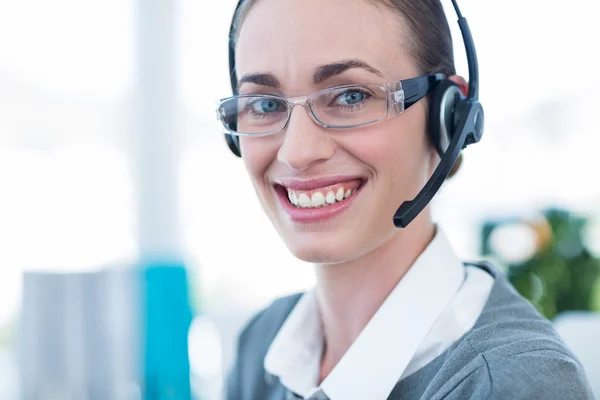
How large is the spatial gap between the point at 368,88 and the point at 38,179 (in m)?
2.63

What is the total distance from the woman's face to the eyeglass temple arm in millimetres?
19

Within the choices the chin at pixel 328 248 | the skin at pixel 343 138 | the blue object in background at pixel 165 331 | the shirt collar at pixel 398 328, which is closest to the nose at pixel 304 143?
the skin at pixel 343 138

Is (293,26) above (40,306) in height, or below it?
above

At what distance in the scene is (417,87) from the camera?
1032mm

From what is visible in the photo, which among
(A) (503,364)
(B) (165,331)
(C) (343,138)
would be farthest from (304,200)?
(B) (165,331)

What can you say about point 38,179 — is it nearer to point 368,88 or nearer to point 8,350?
point 8,350

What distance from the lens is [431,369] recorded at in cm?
98

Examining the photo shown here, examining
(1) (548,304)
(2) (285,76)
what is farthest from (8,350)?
(2) (285,76)

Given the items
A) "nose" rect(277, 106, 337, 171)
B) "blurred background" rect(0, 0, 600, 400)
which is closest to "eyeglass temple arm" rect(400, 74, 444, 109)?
"nose" rect(277, 106, 337, 171)

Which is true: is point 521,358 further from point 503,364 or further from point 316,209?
point 316,209

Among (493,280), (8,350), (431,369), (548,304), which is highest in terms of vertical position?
(493,280)

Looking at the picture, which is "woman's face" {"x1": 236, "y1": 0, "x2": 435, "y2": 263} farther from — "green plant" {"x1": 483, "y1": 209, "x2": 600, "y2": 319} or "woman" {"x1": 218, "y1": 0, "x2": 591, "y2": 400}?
"green plant" {"x1": 483, "y1": 209, "x2": 600, "y2": 319}

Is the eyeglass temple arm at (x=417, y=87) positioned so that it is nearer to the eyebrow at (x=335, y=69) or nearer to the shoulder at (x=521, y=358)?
the eyebrow at (x=335, y=69)

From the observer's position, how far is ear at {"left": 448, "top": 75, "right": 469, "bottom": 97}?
3.66ft
